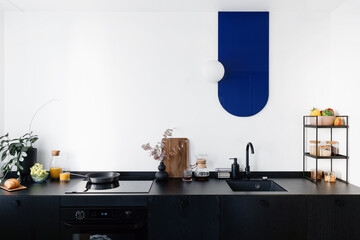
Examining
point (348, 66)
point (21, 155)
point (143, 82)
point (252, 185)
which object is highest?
point (348, 66)

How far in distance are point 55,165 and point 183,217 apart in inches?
53.7

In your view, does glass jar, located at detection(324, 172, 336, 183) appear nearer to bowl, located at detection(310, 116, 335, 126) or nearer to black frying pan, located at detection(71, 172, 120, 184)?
bowl, located at detection(310, 116, 335, 126)

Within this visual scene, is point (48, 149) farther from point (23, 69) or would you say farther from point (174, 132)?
point (174, 132)

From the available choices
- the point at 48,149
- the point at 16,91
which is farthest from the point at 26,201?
the point at 16,91

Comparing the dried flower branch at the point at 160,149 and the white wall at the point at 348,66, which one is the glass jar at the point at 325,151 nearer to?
the white wall at the point at 348,66

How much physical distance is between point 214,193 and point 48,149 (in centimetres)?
168

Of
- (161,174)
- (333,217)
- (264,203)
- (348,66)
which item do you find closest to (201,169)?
(161,174)

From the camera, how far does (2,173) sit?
243 cm

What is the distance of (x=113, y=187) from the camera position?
2.08 m

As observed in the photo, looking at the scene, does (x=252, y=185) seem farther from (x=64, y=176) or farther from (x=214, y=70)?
(x=64, y=176)

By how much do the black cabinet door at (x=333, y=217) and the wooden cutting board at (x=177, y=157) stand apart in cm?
111

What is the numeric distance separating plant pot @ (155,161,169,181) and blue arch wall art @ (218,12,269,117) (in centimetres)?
82

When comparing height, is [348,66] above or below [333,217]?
above

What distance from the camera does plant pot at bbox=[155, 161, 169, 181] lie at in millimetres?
2298
